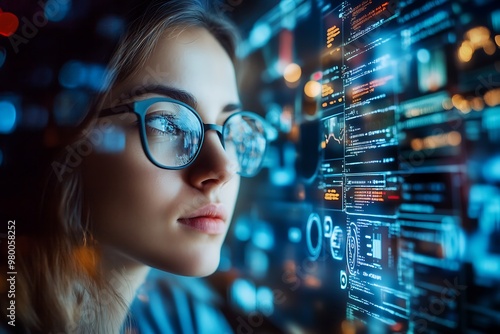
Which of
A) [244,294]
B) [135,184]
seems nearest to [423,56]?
[135,184]

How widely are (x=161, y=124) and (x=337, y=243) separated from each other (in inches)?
19.5

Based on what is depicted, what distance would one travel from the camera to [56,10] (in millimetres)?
1076

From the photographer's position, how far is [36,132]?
105 centimetres

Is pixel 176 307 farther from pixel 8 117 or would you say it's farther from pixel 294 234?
pixel 8 117

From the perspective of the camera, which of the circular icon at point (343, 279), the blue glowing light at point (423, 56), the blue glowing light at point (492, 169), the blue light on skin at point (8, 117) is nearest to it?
the blue glowing light at point (492, 169)

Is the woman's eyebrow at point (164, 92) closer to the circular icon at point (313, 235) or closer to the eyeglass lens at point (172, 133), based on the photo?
the eyeglass lens at point (172, 133)

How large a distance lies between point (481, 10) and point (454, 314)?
48 centimetres

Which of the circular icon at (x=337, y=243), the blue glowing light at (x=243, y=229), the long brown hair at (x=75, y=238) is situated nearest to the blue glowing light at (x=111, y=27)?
the long brown hair at (x=75, y=238)

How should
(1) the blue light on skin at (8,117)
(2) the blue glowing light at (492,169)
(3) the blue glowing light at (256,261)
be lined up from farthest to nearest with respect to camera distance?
(3) the blue glowing light at (256,261)
(1) the blue light on skin at (8,117)
(2) the blue glowing light at (492,169)

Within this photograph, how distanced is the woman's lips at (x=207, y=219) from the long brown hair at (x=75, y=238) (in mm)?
236

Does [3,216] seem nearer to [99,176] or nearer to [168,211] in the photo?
[99,176]

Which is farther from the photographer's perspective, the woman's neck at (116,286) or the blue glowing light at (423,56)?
the woman's neck at (116,286)

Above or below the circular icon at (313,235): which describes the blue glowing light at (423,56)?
above

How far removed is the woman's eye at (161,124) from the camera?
0.98 m
